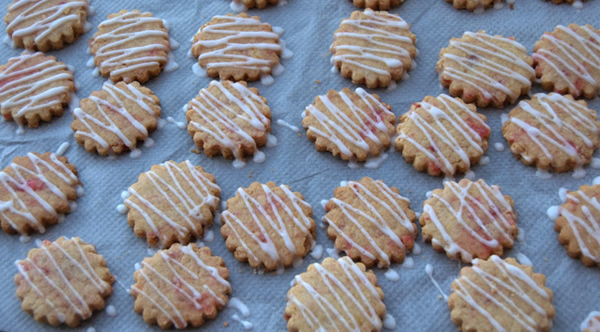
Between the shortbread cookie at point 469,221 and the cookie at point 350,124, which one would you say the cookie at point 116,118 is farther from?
the shortbread cookie at point 469,221

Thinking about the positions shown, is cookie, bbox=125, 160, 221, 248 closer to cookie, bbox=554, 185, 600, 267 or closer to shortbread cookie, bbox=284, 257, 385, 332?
shortbread cookie, bbox=284, 257, 385, 332

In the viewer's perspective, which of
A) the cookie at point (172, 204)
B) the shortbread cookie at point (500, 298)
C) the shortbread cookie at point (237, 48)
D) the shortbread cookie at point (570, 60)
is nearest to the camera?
the shortbread cookie at point (500, 298)

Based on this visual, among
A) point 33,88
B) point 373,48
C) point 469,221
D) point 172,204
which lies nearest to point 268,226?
point 172,204

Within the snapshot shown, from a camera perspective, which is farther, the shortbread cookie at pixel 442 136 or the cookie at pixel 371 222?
the shortbread cookie at pixel 442 136

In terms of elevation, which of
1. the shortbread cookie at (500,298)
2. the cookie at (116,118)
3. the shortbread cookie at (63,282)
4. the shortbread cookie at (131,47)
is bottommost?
the shortbread cookie at (63,282)

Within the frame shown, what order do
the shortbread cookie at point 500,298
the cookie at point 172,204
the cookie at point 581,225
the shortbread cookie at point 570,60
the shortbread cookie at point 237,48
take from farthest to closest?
the shortbread cookie at point 237,48, the shortbread cookie at point 570,60, the cookie at point 172,204, the cookie at point 581,225, the shortbread cookie at point 500,298

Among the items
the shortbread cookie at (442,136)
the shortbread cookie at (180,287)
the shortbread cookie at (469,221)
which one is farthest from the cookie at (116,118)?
the shortbread cookie at (469,221)

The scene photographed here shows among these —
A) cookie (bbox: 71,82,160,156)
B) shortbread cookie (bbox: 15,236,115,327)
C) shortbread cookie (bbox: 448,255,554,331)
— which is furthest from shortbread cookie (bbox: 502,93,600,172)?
shortbread cookie (bbox: 15,236,115,327)
